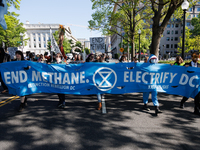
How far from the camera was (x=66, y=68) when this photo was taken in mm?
5535

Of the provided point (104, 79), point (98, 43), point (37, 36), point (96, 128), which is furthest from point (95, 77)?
point (37, 36)

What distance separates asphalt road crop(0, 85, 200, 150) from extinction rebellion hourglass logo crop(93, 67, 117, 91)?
85 centimetres

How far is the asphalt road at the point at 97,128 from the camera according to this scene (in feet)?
10.7

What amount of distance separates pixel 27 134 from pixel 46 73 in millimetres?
2322

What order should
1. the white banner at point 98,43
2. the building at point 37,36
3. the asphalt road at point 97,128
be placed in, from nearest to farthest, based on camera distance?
the asphalt road at point 97,128
the white banner at point 98,43
the building at point 37,36

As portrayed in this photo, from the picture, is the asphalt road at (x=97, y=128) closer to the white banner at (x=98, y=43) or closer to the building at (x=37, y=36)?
the white banner at (x=98, y=43)

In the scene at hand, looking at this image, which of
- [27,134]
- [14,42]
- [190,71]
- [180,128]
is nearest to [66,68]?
[27,134]

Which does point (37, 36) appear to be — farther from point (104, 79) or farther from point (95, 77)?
point (104, 79)

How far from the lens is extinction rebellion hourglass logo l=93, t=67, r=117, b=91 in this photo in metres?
5.53

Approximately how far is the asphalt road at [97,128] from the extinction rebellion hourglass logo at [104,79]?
0.85 m

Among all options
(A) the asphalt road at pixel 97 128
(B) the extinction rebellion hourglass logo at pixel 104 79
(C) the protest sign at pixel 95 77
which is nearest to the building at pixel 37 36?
(C) the protest sign at pixel 95 77

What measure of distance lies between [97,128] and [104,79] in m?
1.97

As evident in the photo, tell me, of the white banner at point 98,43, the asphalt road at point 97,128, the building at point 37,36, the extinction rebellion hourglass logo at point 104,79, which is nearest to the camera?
the asphalt road at point 97,128

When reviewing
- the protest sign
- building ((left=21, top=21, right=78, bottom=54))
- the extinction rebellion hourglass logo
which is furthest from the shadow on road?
building ((left=21, top=21, right=78, bottom=54))
